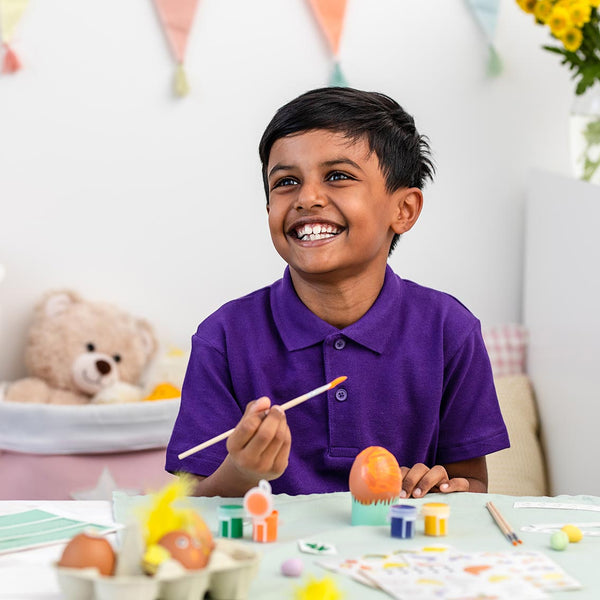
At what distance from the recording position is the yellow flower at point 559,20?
1.83 m

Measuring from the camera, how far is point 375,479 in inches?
33.7

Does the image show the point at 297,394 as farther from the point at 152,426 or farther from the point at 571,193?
the point at 571,193

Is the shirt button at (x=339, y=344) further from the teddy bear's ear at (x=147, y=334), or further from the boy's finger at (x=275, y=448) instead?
the teddy bear's ear at (x=147, y=334)

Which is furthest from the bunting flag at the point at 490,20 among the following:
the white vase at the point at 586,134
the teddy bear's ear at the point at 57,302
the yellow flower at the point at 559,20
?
the teddy bear's ear at the point at 57,302

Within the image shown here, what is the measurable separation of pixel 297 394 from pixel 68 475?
36.0 inches

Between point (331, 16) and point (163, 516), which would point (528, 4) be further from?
point (163, 516)

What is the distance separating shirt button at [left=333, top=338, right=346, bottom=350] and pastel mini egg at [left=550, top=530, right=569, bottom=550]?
0.46m

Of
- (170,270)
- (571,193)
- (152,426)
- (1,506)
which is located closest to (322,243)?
(1,506)

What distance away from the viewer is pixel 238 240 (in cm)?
234

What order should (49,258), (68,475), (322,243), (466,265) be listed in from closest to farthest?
1. (322,243)
2. (68,475)
3. (49,258)
4. (466,265)

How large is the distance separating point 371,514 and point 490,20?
184 centimetres

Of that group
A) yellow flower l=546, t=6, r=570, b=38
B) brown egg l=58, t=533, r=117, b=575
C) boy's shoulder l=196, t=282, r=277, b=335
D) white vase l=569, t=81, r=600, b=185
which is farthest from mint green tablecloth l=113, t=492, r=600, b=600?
white vase l=569, t=81, r=600, b=185

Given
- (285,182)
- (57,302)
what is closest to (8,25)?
(57,302)

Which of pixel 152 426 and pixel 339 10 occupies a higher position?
pixel 339 10
